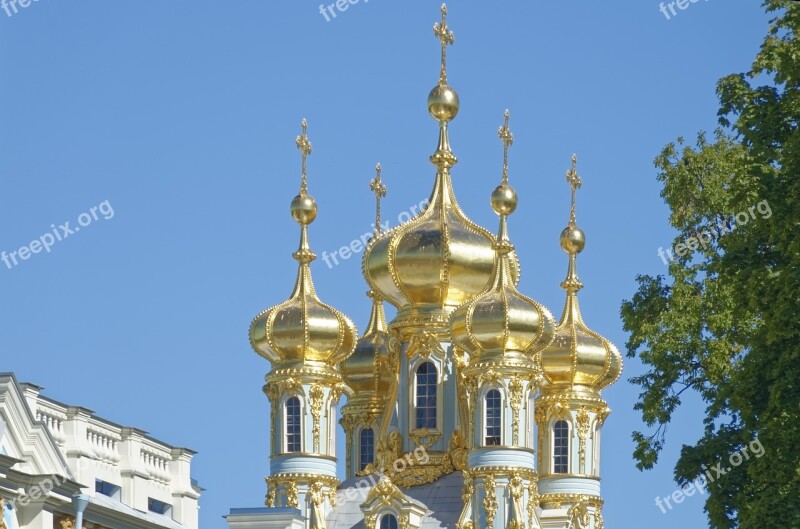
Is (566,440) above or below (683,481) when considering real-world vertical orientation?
above

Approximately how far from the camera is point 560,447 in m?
55.6

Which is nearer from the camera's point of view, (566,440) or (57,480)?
(57,480)

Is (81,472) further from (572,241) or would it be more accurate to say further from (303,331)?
(572,241)

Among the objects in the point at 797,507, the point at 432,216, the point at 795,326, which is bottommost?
the point at 797,507

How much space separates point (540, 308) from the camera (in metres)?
50.7

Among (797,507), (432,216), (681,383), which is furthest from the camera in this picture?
(432,216)

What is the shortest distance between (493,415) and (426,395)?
295cm

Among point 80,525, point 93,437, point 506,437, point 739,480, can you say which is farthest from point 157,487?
point 506,437

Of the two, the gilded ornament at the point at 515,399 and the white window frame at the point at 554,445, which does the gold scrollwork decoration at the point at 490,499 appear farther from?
the white window frame at the point at 554,445

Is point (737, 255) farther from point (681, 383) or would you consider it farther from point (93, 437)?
point (93, 437)

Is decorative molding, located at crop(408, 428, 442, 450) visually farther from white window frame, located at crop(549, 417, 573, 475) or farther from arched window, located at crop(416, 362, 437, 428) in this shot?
white window frame, located at crop(549, 417, 573, 475)

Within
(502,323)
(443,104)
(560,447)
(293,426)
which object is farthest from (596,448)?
(443,104)

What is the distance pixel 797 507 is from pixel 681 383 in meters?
7.63

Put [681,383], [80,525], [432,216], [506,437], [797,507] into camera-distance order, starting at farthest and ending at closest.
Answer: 1. [432,216]
2. [506,437]
3. [681,383]
4. [80,525]
5. [797,507]
